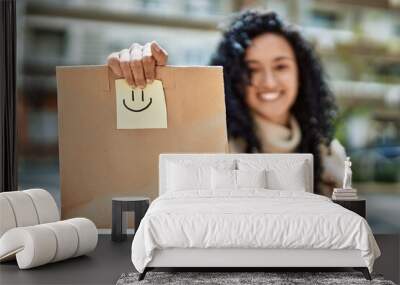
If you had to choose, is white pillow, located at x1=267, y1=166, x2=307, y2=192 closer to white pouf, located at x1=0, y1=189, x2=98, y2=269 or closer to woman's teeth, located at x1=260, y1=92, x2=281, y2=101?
woman's teeth, located at x1=260, y1=92, x2=281, y2=101

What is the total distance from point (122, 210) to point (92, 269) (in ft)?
3.71

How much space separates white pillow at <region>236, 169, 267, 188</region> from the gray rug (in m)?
1.27

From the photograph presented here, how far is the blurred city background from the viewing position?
6.51 meters

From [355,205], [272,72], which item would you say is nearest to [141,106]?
[272,72]

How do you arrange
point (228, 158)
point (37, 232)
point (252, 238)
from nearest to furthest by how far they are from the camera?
point (252, 238), point (37, 232), point (228, 158)

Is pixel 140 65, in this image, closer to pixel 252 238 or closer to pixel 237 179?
pixel 237 179

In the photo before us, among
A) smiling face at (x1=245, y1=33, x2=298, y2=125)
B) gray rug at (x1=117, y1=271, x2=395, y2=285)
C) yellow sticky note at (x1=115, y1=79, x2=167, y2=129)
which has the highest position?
smiling face at (x1=245, y1=33, x2=298, y2=125)

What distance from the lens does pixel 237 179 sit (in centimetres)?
568

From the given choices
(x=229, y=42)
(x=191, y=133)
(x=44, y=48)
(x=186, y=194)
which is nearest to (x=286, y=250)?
(x=186, y=194)

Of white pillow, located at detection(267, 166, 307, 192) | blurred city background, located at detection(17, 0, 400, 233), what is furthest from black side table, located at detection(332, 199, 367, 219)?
blurred city background, located at detection(17, 0, 400, 233)

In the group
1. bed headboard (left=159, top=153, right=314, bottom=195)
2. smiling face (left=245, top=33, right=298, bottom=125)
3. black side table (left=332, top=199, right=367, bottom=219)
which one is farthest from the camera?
smiling face (left=245, top=33, right=298, bottom=125)

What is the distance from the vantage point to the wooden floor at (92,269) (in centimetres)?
432

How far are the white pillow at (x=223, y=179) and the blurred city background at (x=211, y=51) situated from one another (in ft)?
4.24

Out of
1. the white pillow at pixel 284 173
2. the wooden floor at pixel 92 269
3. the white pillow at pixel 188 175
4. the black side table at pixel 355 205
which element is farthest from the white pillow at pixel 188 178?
the black side table at pixel 355 205
